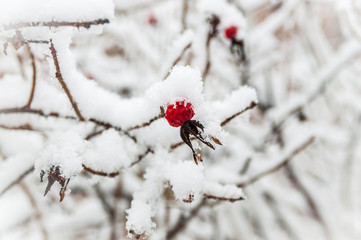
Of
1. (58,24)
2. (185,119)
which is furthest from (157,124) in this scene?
(58,24)

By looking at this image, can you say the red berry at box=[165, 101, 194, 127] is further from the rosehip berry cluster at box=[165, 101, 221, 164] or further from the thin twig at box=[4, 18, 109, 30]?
the thin twig at box=[4, 18, 109, 30]

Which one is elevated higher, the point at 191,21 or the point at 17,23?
the point at 191,21

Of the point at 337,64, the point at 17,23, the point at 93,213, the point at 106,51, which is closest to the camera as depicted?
the point at 17,23

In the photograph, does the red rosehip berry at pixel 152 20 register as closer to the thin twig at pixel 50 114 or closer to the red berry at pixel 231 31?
the red berry at pixel 231 31

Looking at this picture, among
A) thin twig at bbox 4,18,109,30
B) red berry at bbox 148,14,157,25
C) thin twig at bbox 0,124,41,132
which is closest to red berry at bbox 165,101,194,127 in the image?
thin twig at bbox 4,18,109,30

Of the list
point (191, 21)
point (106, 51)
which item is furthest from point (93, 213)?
point (106, 51)

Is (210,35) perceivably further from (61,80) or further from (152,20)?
(152,20)

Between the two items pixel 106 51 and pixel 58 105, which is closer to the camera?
pixel 58 105

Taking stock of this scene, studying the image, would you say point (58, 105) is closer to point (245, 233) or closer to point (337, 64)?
point (337, 64)
